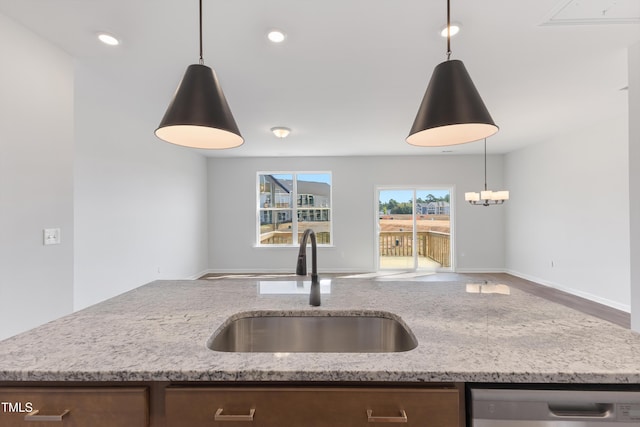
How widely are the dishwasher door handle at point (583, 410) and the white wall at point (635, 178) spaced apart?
7.58 ft

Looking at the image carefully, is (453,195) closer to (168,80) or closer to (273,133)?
(273,133)

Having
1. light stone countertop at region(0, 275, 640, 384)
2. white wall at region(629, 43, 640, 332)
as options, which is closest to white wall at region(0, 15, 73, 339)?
light stone countertop at region(0, 275, 640, 384)

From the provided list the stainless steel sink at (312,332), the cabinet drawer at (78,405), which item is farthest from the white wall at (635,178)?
the cabinet drawer at (78,405)

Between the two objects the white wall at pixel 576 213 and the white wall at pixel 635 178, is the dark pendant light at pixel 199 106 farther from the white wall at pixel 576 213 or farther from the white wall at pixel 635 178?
the white wall at pixel 576 213

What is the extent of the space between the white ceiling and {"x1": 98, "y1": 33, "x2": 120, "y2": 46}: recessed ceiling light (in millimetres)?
52

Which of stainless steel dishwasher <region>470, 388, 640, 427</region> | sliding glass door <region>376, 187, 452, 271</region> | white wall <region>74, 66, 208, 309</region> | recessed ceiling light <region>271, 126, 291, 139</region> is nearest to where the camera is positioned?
stainless steel dishwasher <region>470, 388, 640, 427</region>

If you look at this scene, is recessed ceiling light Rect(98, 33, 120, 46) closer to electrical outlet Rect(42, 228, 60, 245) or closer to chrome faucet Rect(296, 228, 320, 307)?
electrical outlet Rect(42, 228, 60, 245)

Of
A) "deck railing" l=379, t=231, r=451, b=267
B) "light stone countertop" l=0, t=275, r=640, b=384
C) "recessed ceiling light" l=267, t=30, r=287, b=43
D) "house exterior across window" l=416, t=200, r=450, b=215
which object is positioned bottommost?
"deck railing" l=379, t=231, r=451, b=267

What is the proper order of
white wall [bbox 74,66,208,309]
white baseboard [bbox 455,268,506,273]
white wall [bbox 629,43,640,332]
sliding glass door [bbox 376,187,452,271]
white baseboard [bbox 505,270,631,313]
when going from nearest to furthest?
1. white wall [bbox 629,43,640,332]
2. white wall [bbox 74,66,208,309]
3. white baseboard [bbox 505,270,631,313]
4. white baseboard [bbox 455,268,506,273]
5. sliding glass door [bbox 376,187,452,271]

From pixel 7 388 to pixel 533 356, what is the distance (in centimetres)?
139

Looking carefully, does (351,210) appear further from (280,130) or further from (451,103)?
(451,103)

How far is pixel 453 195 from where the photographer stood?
640cm

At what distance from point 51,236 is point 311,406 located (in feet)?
8.24

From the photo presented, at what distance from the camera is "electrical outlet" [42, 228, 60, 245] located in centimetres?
218
